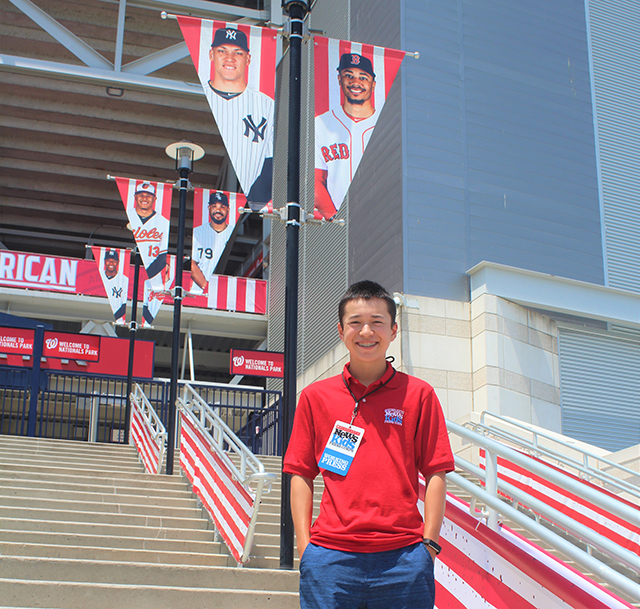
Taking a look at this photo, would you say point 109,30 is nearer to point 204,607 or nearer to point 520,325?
point 520,325

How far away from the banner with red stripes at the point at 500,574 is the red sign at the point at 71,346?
15.3m

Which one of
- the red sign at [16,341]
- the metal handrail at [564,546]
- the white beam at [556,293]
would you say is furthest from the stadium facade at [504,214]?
the metal handrail at [564,546]

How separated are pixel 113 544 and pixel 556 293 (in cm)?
1242

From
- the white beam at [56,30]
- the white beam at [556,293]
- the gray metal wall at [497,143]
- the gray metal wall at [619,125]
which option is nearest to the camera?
the white beam at [556,293]

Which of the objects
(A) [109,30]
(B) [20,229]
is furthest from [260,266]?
(B) [20,229]

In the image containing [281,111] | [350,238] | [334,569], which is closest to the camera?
[334,569]

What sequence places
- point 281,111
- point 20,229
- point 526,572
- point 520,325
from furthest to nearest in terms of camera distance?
point 20,229
point 281,111
point 520,325
point 526,572

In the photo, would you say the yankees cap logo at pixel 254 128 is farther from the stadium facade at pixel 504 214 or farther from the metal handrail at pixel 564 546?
the stadium facade at pixel 504 214

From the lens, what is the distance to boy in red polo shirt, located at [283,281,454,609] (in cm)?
248

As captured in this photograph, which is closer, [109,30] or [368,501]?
[368,501]

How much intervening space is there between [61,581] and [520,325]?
12.7 m

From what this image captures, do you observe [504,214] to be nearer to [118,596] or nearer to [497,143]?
[497,143]

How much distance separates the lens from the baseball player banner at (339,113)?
717cm

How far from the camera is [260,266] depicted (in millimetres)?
32188
